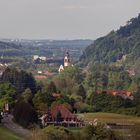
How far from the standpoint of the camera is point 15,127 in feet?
154

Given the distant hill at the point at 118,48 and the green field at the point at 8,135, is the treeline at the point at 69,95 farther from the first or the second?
the distant hill at the point at 118,48

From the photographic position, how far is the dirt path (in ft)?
141

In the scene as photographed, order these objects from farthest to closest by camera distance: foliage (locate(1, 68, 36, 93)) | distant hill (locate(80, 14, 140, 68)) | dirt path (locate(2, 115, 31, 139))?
1. distant hill (locate(80, 14, 140, 68))
2. foliage (locate(1, 68, 36, 93))
3. dirt path (locate(2, 115, 31, 139))

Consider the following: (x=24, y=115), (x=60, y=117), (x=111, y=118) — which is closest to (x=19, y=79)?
(x=111, y=118)

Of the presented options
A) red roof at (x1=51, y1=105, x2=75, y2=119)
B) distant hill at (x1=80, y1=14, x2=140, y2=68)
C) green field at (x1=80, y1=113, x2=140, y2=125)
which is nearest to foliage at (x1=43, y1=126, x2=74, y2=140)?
green field at (x1=80, y1=113, x2=140, y2=125)

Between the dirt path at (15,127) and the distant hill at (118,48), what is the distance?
80.5m

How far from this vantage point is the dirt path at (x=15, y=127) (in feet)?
141

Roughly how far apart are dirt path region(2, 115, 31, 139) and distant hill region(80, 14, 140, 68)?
80489mm

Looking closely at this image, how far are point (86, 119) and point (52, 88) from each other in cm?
1649

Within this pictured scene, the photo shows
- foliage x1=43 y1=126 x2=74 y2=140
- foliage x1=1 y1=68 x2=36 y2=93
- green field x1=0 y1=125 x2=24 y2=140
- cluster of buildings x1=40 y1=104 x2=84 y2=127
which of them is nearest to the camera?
foliage x1=43 y1=126 x2=74 y2=140

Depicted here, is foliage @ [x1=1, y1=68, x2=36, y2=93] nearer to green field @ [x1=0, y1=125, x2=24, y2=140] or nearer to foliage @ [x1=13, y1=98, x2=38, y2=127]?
foliage @ [x1=13, y1=98, x2=38, y2=127]

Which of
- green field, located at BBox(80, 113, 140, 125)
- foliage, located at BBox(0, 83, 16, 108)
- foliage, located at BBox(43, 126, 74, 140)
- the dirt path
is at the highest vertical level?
foliage, located at BBox(43, 126, 74, 140)

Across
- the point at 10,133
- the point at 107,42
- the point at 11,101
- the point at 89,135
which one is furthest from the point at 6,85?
the point at 107,42

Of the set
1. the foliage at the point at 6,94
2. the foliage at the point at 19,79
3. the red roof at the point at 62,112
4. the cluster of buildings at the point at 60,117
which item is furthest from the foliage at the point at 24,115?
the foliage at the point at 19,79
